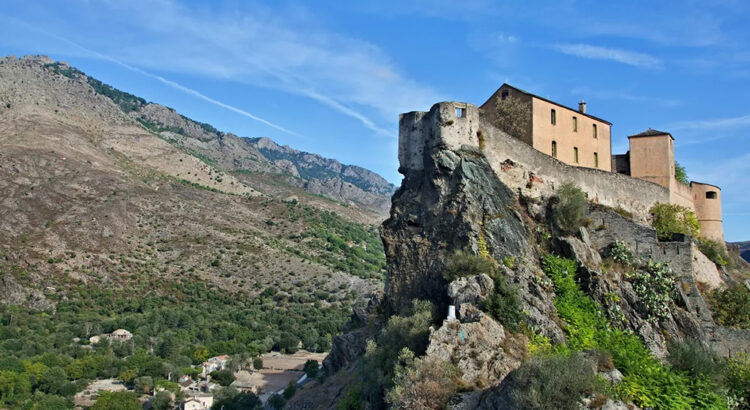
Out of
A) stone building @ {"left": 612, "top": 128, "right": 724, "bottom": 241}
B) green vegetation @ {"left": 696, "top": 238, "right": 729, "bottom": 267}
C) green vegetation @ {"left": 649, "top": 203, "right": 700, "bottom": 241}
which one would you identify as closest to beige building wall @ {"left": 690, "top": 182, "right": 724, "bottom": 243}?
stone building @ {"left": 612, "top": 128, "right": 724, "bottom": 241}

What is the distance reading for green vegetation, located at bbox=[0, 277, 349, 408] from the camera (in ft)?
191

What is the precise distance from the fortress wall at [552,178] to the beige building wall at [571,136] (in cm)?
143

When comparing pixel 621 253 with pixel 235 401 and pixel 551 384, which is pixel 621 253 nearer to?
pixel 551 384

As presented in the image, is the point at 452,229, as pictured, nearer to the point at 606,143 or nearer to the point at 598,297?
the point at 598,297

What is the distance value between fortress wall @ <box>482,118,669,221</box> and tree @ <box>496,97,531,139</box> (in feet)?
7.07

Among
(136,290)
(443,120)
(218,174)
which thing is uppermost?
(218,174)

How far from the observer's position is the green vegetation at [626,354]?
1802 cm

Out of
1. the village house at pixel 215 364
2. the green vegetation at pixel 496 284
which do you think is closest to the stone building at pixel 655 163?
the green vegetation at pixel 496 284

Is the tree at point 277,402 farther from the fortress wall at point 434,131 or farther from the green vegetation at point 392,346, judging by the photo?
the fortress wall at point 434,131

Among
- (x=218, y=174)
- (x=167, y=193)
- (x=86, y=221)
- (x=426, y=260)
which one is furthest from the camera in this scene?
(x=218, y=174)

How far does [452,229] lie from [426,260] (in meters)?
1.58

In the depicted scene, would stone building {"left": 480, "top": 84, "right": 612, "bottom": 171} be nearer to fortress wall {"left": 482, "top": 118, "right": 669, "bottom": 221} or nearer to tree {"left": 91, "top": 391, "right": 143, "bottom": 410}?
fortress wall {"left": 482, "top": 118, "right": 669, "bottom": 221}

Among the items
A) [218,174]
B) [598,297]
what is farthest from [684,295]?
[218,174]

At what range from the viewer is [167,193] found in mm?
107812
